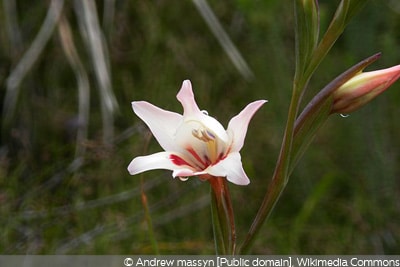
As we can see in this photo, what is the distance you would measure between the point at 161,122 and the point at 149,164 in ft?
0.32

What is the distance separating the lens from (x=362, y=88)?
0.97 metres

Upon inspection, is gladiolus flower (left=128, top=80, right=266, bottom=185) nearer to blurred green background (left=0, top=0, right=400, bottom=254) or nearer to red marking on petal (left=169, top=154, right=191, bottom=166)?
red marking on petal (left=169, top=154, right=191, bottom=166)

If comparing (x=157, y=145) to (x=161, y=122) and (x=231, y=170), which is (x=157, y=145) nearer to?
(x=161, y=122)

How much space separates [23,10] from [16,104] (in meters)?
0.42

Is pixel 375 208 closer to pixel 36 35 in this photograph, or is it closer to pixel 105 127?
pixel 105 127

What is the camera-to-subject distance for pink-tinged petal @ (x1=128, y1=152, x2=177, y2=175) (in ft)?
3.04

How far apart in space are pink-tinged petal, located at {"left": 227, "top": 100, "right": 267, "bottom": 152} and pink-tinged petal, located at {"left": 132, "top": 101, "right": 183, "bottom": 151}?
0.09m

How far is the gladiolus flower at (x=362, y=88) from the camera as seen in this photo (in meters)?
0.97

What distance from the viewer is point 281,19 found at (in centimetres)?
261

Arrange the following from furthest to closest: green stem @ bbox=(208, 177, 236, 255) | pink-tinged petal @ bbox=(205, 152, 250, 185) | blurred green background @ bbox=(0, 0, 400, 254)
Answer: blurred green background @ bbox=(0, 0, 400, 254)
green stem @ bbox=(208, 177, 236, 255)
pink-tinged petal @ bbox=(205, 152, 250, 185)

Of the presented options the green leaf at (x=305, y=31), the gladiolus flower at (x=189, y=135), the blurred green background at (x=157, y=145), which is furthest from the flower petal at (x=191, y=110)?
the blurred green background at (x=157, y=145)

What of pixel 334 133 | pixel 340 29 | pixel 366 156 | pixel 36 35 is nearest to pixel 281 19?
pixel 334 133

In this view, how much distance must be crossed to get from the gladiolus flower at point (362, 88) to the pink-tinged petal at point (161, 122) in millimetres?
216

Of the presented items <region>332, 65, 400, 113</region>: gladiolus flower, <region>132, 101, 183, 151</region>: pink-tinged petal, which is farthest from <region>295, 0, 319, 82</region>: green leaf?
<region>132, 101, 183, 151</region>: pink-tinged petal
